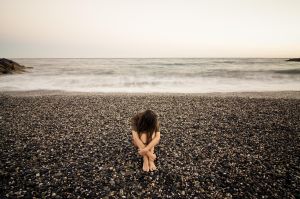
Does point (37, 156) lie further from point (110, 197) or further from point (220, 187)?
point (220, 187)

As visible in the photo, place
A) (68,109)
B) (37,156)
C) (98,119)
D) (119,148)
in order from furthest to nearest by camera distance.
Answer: (68,109) → (98,119) → (119,148) → (37,156)

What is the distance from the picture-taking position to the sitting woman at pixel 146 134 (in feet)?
20.3

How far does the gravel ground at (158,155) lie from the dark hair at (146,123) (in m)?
1.07

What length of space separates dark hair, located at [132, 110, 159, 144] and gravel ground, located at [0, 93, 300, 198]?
1.07 meters

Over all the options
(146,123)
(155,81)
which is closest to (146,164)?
(146,123)

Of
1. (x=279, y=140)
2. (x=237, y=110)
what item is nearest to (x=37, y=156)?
(x=279, y=140)

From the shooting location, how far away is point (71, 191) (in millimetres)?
5473

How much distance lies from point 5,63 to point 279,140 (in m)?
47.3

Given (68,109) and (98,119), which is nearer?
(98,119)

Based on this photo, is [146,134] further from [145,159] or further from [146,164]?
[146,164]

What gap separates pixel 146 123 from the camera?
6.18 metres

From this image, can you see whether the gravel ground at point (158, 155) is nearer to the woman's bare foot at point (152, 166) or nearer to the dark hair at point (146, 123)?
the woman's bare foot at point (152, 166)

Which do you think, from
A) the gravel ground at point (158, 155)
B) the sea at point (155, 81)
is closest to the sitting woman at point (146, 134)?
the gravel ground at point (158, 155)

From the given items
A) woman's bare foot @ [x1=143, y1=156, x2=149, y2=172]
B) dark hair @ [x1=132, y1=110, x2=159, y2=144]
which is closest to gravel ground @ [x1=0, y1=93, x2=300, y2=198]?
woman's bare foot @ [x1=143, y1=156, x2=149, y2=172]
